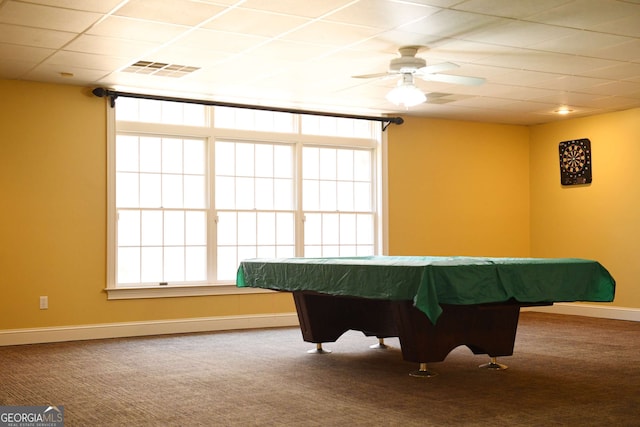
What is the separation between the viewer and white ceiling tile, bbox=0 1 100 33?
16.9 feet

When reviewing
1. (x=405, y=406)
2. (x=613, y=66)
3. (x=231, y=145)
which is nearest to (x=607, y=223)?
(x=613, y=66)

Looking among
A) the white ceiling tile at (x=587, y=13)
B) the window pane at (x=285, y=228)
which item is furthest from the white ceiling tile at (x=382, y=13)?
the window pane at (x=285, y=228)

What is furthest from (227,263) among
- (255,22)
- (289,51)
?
(255,22)

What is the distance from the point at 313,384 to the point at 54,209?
12.2 ft

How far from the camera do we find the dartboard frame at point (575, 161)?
959 cm

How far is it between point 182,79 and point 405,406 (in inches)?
169

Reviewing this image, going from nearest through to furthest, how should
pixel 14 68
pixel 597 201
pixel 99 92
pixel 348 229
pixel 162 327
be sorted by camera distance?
pixel 14 68 < pixel 99 92 < pixel 162 327 < pixel 348 229 < pixel 597 201

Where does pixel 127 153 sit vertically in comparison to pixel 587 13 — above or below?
below

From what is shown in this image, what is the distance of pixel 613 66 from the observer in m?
6.90

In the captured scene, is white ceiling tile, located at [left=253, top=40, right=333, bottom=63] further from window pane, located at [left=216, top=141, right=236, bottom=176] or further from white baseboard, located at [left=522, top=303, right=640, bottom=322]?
white baseboard, located at [left=522, top=303, right=640, bottom=322]

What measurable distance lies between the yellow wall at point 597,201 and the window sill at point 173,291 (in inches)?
164

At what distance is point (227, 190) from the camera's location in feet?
27.8

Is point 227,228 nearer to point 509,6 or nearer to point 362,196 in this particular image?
point 362,196

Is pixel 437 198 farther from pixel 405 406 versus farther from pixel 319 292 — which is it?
pixel 405 406
